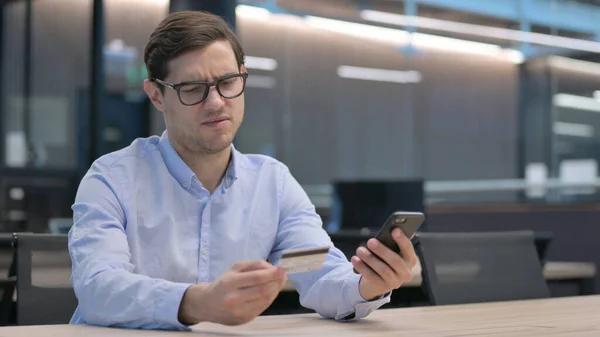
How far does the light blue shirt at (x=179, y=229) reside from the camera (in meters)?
1.80

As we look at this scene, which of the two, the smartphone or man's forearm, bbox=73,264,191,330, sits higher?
the smartphone

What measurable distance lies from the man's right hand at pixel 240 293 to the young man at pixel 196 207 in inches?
7.6

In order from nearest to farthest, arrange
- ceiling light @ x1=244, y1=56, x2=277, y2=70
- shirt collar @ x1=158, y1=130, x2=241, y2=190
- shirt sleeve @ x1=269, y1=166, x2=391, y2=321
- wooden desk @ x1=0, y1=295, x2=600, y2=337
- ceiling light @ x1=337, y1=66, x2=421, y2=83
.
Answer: wooden desk @ x1=0, y1=295, x2=600, y2=337
shirt sleeve @ x1=269, y1=166, x2=391, y2=321
shirt collar @ x1=158, y1=130, x2=241, y2=190
ceiling light @ x1=244, y1=56, x2=277, y2=70
ceiling light @ x1=337, y1=66, x2=421, y2=83

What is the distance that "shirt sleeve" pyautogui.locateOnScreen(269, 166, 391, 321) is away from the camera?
1.92m

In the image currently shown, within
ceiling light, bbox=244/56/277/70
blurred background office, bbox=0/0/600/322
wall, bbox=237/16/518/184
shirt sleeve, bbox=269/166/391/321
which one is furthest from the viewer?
wall, bbox=237/16/518/184

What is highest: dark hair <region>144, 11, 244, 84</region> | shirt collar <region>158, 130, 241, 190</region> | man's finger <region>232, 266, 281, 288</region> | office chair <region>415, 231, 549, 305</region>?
dark hair <region>144, 11, 244, 84</region>

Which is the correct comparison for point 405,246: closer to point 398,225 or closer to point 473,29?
point 398,225

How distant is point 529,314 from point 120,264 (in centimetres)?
94

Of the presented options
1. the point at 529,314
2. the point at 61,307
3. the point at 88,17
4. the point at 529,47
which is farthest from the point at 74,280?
the point at 529,47

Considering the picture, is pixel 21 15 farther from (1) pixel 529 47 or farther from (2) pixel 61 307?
(2) pixel 61 307

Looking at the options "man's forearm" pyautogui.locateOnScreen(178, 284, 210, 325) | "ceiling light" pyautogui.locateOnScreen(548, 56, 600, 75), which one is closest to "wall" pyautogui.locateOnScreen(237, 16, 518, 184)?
"ceiling light" pyautogui.locateOnScreen(548, 56, 600, 75)

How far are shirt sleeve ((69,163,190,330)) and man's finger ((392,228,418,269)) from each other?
42cm

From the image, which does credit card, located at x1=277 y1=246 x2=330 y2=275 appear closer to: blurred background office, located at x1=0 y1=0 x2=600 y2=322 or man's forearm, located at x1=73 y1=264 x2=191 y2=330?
man's forearm, located at x1=73 y1=264 x2=191 y2=330

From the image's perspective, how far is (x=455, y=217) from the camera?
7.00 m
